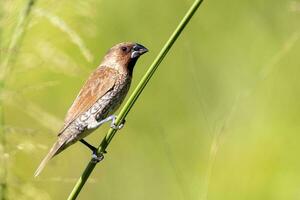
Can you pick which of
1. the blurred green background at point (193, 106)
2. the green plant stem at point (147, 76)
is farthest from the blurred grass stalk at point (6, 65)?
the blurred green background at point (193, 106)

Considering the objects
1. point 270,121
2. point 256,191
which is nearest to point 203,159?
point 270,121

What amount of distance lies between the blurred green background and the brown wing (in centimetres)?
101

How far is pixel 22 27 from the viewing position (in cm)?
320

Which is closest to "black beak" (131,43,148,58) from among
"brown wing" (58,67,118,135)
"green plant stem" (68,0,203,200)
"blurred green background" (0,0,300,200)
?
"brown wing" (58,67,118,135)

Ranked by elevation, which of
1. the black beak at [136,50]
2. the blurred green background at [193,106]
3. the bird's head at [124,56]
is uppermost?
the black beak at [136,50]

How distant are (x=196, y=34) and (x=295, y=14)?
0.90 m

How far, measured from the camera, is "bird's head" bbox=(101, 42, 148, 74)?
193 inches

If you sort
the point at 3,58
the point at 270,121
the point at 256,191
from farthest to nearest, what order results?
1. the point at 270,121
2. the point at 256,191
3. the point at 3,58

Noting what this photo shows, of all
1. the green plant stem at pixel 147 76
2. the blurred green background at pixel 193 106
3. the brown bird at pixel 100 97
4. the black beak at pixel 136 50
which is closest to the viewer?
the green plant stem at pixel 147 76

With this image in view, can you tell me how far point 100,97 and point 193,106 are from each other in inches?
100

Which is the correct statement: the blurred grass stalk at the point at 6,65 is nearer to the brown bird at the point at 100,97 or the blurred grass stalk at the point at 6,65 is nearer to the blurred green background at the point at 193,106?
the brown bird at the point at 100,97

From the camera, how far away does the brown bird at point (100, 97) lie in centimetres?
453

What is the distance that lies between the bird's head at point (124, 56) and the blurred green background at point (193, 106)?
806 millimetres

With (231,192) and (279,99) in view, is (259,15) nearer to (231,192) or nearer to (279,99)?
(279,99)
